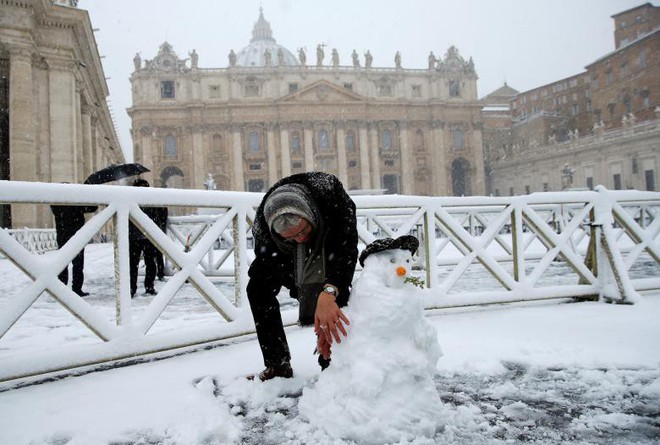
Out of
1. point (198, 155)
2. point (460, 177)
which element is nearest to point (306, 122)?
point (198, 155)

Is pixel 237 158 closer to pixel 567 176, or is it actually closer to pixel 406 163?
pixel 406 163

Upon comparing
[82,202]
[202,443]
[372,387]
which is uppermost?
[82,202]

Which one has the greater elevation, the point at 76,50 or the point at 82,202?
the point at 76,50

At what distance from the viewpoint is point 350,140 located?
58.3m

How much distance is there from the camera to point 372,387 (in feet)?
6.09

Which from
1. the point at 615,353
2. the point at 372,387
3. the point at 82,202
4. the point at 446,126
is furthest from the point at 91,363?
the point at 446,126

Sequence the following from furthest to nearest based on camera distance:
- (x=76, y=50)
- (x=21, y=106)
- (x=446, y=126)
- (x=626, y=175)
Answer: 1. (x=446, y=126)
2. (x=626, y=175)
3. (x=76, y=50)
4. (x=21, y=106)

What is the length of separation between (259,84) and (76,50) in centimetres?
3946

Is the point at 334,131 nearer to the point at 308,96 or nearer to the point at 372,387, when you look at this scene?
the point at 308,96

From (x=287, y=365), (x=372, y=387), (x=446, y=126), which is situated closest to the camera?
(x=372, y=387)

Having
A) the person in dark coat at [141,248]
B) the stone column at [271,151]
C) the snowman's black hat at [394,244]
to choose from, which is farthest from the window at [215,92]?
the snowman's black hat at [394,244]

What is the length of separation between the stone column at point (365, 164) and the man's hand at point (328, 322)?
55.0m

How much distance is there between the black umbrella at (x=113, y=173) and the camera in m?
6.16

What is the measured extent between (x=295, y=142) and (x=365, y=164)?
917 centimetres
